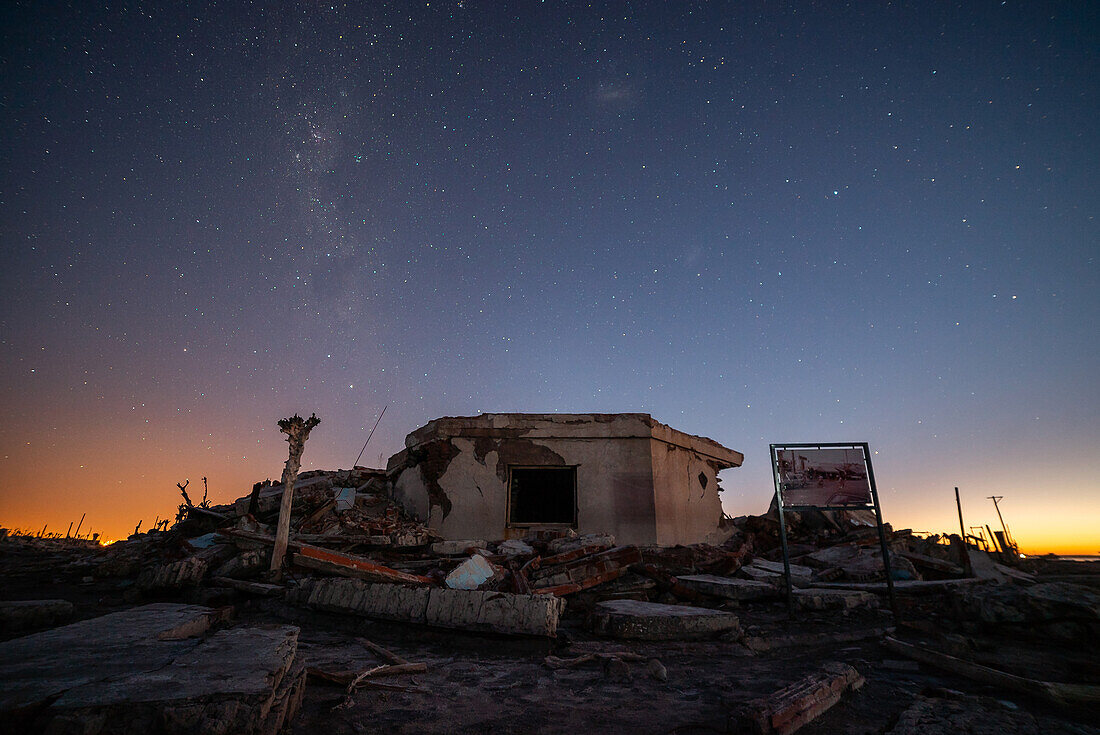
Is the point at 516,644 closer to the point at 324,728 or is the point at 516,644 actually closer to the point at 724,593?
the point at 324,728

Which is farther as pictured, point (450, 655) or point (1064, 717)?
point (450, 655)

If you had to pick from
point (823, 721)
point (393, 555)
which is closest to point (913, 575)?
point (823, 721)

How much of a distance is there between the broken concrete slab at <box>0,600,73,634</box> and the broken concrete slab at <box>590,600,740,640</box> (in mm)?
5534

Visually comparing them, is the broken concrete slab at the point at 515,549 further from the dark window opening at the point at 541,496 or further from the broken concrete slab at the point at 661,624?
the dark window opening at the point at 541,496

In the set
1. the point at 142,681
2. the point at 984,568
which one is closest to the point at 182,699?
the point at 142,681

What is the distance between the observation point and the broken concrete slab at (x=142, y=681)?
1.75 meters

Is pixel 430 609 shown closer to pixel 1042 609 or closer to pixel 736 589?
pixel 736 589

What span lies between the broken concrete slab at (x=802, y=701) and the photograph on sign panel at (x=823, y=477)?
10.3ft

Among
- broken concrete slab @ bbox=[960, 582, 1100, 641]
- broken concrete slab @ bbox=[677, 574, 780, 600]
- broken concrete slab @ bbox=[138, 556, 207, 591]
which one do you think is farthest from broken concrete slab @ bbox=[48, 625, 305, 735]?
broken concrete slab @ bbox=[960, 582, 1100, 641]

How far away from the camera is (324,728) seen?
7.84 ft

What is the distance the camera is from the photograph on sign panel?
6324 mm

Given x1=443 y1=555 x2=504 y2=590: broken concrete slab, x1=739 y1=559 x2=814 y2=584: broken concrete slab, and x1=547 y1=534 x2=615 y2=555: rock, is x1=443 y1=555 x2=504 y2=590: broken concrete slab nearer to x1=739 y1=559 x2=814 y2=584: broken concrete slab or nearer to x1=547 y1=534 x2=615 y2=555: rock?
x1=547 y1=534 x2=615 y2=555: rock

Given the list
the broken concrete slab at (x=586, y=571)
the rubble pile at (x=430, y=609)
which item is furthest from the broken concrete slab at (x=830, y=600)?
the broken concrete slab at (x=586, y=571)

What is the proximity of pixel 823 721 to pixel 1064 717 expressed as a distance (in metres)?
1.51
